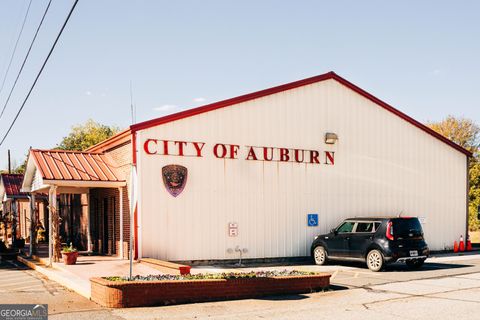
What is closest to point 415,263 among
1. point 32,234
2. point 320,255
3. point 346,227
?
point 346,227

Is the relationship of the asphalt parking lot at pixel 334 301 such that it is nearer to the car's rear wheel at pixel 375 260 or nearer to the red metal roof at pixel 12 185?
the car's rear wheel at pixel 375 260

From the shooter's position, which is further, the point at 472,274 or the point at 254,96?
the point at 254,96

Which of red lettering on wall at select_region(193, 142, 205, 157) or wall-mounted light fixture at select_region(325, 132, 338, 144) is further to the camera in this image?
wall-mounted light fixture at select_region(325, 132, 338, 144)

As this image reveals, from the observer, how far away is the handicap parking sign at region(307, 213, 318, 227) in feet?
70.5

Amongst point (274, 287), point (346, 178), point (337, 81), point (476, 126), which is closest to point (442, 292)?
point (274, 287)

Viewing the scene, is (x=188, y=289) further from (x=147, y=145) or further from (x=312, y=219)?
(x=312, y=219)

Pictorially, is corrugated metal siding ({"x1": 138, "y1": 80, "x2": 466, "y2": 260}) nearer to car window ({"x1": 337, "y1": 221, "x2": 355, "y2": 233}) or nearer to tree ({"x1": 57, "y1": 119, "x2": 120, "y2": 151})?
car window ({"x1": 337, "y1": 221, "x2": 355, "y2": 233})

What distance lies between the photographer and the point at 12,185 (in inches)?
1162

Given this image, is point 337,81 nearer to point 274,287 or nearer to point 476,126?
point 274,287

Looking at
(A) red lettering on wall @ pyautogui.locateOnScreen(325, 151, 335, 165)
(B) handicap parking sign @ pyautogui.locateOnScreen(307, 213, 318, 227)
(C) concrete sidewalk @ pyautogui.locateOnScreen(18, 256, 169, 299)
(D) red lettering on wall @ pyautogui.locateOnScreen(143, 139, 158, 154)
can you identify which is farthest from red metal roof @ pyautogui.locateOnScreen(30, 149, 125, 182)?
(A) red lettering on wall @ pyautogui.locateOnScreen(325, 151, 335, 165)

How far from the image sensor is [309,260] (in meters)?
21.1

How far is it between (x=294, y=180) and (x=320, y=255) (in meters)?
3.07

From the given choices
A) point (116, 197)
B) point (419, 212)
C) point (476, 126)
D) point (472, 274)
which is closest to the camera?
point (472, 274)

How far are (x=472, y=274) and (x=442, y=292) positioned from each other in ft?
13.5
